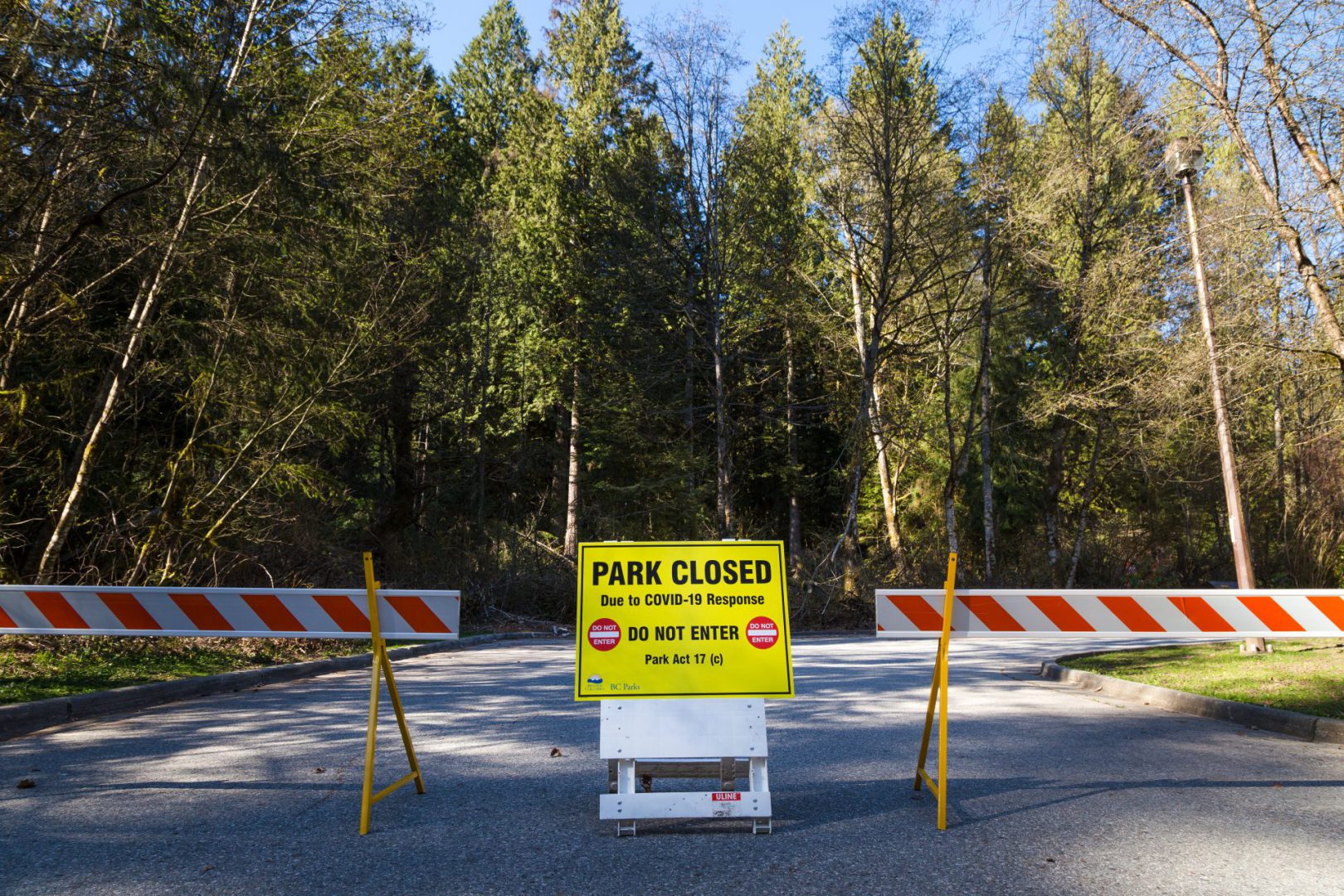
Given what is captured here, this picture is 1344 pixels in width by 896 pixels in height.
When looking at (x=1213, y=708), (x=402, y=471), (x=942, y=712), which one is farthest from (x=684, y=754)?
(x=402, y=471)

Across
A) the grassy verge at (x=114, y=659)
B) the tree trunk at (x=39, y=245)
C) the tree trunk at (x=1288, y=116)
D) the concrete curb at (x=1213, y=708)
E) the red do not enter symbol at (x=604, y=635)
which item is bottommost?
the concrete curb at (x=1213, y=708)

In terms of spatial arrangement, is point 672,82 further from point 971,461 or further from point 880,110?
point 971,461

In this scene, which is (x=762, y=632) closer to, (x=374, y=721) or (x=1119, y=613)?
(x=374, y=721)

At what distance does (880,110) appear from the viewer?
24328 millimetres

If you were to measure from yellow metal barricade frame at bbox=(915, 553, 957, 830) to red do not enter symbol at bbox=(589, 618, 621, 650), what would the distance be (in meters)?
1.77

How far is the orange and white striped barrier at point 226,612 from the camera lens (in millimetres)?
6016

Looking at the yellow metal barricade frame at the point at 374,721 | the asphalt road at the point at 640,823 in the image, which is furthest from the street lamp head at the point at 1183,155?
the yellow metal barricade frame at the point at 374,721

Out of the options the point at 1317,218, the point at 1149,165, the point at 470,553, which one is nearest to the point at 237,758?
the point at 1317,218

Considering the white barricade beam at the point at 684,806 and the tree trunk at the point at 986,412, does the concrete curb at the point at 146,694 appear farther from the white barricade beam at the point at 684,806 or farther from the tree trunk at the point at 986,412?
the tree trunk at the point at 986,412

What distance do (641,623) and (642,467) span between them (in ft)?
84.1

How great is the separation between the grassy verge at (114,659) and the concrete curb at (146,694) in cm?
30

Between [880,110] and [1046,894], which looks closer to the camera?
[1046,894]

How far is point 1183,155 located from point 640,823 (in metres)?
14.0

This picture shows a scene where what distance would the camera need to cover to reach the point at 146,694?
922 cm
